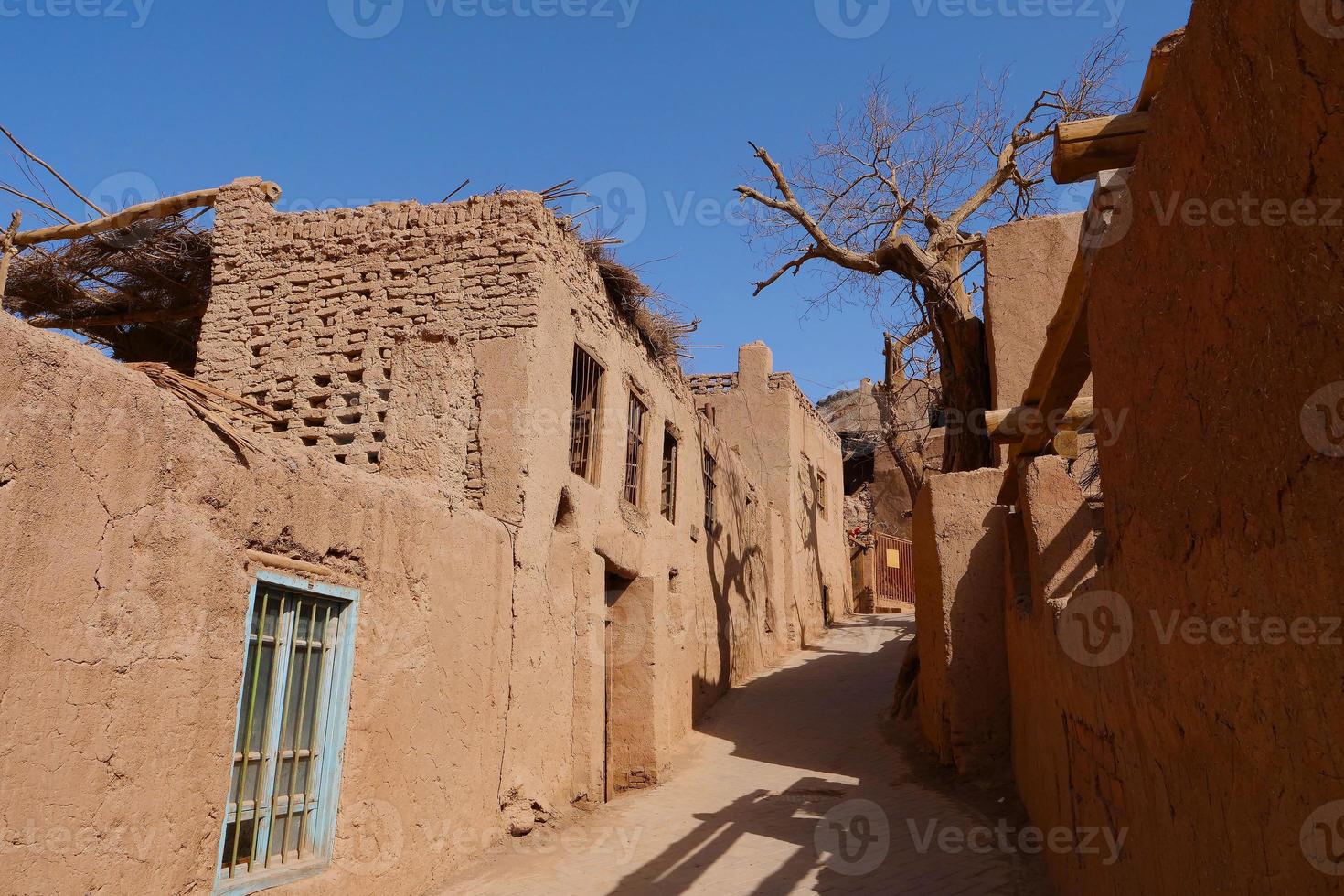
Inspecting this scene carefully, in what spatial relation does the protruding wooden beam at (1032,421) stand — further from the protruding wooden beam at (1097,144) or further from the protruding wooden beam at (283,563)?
the protruding wooden beam at (283,563)

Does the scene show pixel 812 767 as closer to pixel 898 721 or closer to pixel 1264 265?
pixel 898 721

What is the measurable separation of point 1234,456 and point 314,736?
445 centimetres

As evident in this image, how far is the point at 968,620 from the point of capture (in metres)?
8.52

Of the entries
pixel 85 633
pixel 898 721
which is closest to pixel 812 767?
pixel 898 721

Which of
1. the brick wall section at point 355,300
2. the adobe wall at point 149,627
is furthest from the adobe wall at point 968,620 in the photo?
the adobe wall at point 149,627

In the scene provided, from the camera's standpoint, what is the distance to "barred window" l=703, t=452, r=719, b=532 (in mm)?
13414

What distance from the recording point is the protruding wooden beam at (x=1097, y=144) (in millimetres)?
3762

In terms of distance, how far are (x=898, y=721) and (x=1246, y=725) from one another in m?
9.09

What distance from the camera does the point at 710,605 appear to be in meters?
13.1

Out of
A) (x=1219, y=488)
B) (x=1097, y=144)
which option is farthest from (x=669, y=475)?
(x=1219, y=488)

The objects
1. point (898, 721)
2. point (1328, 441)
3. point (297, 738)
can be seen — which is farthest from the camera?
point (898, 721)

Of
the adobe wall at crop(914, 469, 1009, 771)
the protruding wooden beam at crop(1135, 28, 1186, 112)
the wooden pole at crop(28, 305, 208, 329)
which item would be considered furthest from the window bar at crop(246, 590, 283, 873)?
the wooden pole at crop(28, 305, 208, 329)

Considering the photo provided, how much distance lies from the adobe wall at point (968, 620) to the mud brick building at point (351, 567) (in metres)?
2.71

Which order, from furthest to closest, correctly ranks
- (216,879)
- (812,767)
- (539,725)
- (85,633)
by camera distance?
1. (812,767)
2. (539,725)
3. (216,879)
4. (85,633)
